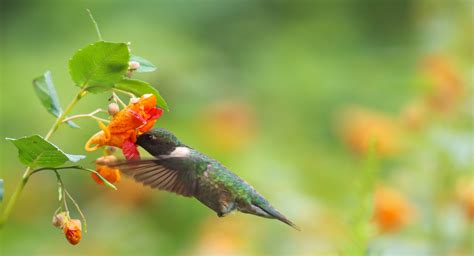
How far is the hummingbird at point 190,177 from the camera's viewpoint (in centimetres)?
188

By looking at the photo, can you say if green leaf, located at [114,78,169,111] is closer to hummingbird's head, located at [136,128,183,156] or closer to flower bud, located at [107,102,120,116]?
flower bud, located at [107,102,120,116]

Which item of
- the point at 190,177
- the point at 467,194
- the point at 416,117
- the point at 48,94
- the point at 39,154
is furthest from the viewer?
the point at 416,117

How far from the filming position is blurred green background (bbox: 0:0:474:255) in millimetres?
3736

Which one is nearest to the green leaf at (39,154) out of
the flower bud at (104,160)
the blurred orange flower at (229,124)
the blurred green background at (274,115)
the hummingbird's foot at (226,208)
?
the flower bud at (104,160)

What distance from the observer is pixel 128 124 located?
1.68 m

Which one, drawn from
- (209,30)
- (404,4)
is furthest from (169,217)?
(404,4)

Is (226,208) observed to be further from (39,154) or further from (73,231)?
(39,154)

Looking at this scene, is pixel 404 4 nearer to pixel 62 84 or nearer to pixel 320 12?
pixel 320 12

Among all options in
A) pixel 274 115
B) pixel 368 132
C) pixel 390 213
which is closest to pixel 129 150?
pixel 390 213

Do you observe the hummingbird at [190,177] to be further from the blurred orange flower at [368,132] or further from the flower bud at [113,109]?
the blurred orange flower at [368,132]

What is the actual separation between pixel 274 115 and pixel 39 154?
4.37m

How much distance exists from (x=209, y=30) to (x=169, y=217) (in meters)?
2.63

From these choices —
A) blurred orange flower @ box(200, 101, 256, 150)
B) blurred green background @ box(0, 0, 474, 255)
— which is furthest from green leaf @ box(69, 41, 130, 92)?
blurred orange flower @ box(200, 101, 256, 150)

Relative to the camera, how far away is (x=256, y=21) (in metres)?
7.26
